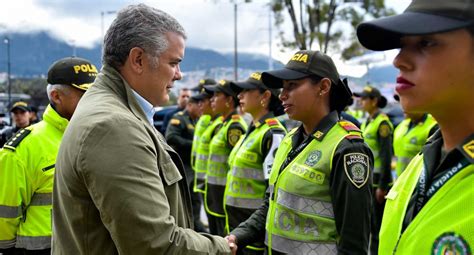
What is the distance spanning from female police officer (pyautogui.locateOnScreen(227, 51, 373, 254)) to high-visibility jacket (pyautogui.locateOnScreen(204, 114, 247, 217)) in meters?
2.79

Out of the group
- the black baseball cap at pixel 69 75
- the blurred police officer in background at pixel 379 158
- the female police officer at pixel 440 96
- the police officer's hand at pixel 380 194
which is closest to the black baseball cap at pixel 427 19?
the female police officer at pixel 440 96

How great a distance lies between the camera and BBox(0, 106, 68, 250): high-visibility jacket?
3045 millimetres

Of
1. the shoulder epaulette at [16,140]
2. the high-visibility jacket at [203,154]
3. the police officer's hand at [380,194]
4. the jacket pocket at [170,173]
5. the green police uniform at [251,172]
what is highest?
the jacket pocket at [170,173]

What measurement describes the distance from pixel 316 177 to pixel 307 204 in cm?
15

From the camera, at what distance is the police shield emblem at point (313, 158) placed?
2502 millimetres

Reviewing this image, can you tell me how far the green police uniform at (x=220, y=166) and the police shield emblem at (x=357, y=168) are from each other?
3431 mm

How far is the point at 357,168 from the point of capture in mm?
2361

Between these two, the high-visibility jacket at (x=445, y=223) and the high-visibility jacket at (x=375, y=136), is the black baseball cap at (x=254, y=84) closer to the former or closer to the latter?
the high-visibility jacket at (x=375, y=136)

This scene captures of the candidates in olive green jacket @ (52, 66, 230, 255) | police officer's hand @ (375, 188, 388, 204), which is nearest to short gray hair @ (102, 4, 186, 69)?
olive green jacket @ (52, 66, 230, 255)

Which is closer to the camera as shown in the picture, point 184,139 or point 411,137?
point 411,137

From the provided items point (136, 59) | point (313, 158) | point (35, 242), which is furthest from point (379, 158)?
point (136, 59)

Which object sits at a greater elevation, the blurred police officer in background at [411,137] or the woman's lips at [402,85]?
the woman's lips at [402,85]

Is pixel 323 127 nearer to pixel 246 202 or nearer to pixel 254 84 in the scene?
pixel 246 202

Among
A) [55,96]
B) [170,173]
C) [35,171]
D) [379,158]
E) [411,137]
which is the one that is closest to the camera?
[170,173]
